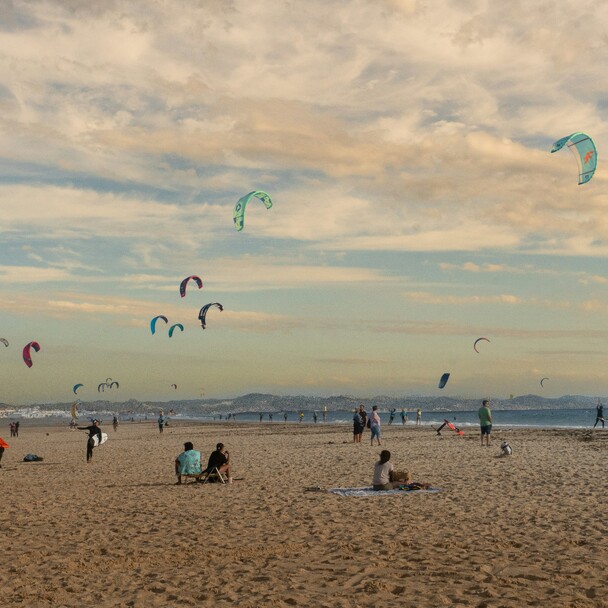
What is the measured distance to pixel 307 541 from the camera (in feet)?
31.7

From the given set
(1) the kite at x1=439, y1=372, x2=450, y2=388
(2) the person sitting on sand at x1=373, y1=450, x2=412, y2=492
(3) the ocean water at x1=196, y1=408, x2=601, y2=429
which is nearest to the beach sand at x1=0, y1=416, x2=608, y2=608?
(2) the person sitting on sand at x1=373, y1=450, x2=412, y2=492

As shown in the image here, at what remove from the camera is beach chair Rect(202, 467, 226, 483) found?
15883mm

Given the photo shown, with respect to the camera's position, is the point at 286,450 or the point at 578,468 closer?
the point at 578,468

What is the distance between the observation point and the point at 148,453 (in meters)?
27.2

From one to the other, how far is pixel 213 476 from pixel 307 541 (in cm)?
687

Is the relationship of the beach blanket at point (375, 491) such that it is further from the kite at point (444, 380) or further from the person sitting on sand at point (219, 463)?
the kite at point (444, 380)

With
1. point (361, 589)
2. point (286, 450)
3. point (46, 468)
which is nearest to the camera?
point (361, 589)

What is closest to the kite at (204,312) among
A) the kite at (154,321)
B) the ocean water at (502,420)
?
the kite at (154,321)

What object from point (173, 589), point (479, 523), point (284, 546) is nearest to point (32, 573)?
point (173, 589)

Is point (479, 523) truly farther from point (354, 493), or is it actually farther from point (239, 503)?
point (239, 503)

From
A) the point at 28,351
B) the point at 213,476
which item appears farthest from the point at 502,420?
the point at 213,476

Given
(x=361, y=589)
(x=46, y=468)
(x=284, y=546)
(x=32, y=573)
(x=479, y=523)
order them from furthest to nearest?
(x=46, y=468) → (x=479, y=523) → (x=284, y=546) → (x=32, y=573) → (x=361, y=589)

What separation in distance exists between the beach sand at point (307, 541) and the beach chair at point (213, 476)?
33 cm

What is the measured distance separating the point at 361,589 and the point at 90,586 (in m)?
3.00
